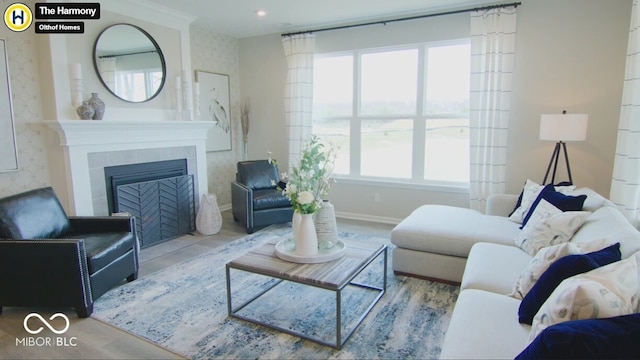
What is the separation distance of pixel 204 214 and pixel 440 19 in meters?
3.63

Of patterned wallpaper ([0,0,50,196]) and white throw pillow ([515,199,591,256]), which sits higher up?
patterned wallpaper ([0,0,50,196])

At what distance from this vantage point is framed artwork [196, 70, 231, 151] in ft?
17.1

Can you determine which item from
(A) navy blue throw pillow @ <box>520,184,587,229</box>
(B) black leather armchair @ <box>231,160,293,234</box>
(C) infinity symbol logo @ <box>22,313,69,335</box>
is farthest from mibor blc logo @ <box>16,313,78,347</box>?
(A) navy blue throw pillow @ <box>520,184,587,229</box>

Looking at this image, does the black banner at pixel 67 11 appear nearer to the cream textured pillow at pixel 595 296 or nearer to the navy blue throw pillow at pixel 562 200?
the cream textured pillow at pixel 595 296

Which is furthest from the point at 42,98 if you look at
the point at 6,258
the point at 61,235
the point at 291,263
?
the point at 291,263

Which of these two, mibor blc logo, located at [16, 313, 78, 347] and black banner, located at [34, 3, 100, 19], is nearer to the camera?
mibor blc logo, located at [16, 313, 78, 347]

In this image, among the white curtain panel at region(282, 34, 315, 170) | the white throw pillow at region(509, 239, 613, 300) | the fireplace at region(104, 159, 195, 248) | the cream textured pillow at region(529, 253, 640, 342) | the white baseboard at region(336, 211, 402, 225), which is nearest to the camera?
the cream textured pillow at region(529, 253, 640, 342)

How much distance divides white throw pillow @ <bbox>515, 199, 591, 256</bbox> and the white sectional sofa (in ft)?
0.16

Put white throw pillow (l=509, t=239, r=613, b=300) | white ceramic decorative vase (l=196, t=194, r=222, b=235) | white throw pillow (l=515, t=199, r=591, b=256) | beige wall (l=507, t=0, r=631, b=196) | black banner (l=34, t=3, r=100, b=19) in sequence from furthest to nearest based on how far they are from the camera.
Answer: white ceramic decorative vase (l=196, t=194, r=222, b=235)
beige wall (l=507, t=0, r=631, b=196)
black banner (l=34, t=3, r=100, b=19)
white throw pillow (l=515, t=199, r=591, b=256)
white throw pillow (l=509, t=239, r=613, b=300)

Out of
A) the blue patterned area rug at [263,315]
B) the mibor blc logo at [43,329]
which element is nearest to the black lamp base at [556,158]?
the blue patterned area rug at [263,315]

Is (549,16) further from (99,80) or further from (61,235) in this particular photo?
(61,235)

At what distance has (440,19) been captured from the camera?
4379mm

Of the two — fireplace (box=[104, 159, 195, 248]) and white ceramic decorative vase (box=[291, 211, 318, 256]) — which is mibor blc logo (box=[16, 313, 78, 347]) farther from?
white ceramic decorative vase (box=[291, 211, 318, 256])

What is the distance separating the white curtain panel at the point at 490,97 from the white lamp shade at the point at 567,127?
0.67 metres
